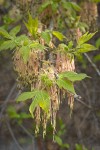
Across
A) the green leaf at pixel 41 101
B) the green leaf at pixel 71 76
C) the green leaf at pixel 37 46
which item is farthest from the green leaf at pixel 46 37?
the green leaf at pixel 41 101

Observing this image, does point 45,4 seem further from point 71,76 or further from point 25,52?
point 71,76

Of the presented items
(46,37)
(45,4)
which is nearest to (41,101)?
(46,37)

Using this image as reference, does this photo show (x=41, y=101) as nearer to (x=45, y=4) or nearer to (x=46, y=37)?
(x=46, y=37)

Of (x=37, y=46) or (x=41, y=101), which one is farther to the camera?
(x=37, y=46)

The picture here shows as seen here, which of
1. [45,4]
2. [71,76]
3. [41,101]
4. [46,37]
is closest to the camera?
[41,101]

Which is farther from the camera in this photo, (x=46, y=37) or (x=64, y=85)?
(x=46, y=37)

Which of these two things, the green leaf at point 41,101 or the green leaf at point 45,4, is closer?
the green leaf at point 41,101

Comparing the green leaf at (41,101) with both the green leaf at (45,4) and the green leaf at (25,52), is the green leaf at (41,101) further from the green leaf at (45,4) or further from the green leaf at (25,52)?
the green leaf at (45,4)

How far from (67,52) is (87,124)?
10.9 feet

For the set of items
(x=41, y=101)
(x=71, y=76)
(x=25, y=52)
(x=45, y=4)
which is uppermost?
(x=45, y=4)

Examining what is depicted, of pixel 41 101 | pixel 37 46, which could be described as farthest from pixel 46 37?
pixel 41 101

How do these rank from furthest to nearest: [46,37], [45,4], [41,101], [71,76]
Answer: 1. [45,4]
2. [46,37]
3. [71,76]
4. [41,101]

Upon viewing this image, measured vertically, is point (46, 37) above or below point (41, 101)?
above

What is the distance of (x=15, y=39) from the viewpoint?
2066mm
